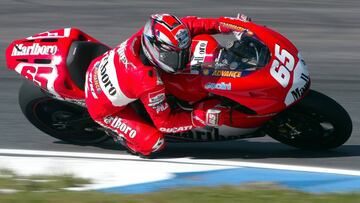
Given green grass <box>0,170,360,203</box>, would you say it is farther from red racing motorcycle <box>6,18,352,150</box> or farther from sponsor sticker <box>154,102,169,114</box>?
sponsor sticker <box>154,102,169,114</box>

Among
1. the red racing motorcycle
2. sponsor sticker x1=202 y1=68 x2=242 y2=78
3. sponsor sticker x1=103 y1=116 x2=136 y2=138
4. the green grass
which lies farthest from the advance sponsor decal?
the green grass

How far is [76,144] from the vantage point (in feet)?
27.4

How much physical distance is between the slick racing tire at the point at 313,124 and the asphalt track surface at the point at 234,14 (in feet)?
0.44

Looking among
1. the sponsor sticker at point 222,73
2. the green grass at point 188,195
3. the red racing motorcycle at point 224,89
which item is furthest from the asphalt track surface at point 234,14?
the green grass at point 188,195

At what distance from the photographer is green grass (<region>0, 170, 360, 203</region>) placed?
5922 mm

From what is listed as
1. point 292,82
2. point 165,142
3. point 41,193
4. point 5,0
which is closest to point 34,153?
point 165,142

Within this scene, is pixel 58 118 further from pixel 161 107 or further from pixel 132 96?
pixel 161 107

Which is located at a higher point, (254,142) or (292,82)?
(292,82)

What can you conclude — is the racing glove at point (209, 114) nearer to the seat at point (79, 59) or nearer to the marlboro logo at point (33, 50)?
the seat at point (79, 59)

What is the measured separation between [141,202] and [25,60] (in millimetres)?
2694

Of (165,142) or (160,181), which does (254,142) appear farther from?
(160,181)

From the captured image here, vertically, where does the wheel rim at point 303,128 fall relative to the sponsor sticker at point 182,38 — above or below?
below

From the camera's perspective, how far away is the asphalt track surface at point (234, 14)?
8047mm

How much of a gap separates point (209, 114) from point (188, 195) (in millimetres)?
1423
